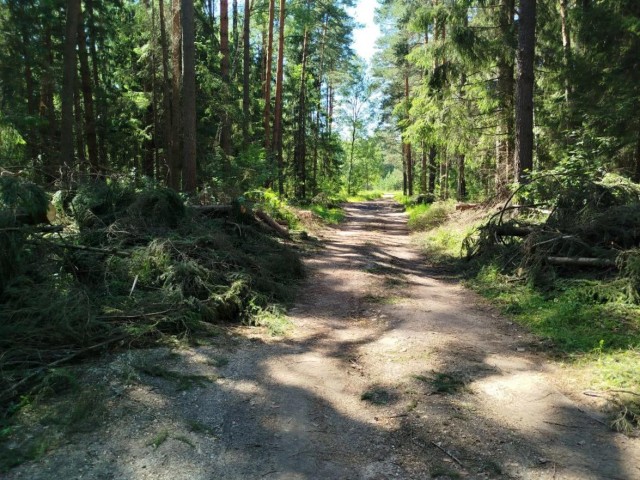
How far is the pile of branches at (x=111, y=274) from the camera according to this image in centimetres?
483

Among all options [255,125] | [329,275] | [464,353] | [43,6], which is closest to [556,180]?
[329,275]

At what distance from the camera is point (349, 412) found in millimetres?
4094

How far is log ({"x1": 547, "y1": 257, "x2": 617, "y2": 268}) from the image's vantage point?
7051mm

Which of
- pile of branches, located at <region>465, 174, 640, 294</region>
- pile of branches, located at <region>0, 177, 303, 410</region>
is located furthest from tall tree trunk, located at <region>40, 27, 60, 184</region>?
pile of branches, located at <region>465, 174, 640, 294</region>

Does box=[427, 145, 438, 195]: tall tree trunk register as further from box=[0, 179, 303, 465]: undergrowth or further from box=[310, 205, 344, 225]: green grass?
box=[0, 179, 303, 465]: undergrowth

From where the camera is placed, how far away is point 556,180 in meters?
9.76

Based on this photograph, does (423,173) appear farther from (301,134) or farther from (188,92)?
(188,92)

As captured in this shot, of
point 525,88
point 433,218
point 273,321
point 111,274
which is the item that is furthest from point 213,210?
point 433,218

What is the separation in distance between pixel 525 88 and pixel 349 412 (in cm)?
1048

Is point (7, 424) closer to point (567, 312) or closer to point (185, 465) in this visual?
point (185, 465)

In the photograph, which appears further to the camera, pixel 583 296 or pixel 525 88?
pixel 525 88

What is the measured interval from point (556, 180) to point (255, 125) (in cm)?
2038

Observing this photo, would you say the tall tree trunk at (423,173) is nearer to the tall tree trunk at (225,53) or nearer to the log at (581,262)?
the tall tree trunk at (225,53)

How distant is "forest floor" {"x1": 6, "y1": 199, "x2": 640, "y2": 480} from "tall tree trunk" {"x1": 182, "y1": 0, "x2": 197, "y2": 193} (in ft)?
24.5
